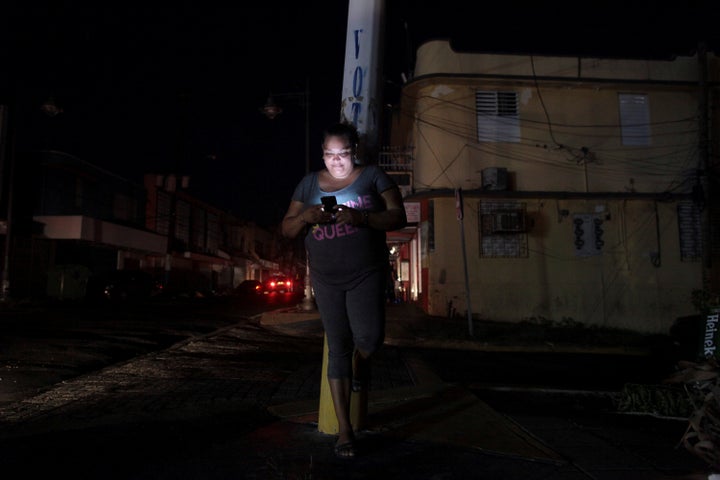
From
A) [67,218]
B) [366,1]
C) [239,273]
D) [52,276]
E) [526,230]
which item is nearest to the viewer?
[366,1]

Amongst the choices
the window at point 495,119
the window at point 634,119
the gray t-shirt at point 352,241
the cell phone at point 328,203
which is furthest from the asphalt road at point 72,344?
the window at point 634,119

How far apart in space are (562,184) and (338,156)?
14485 mm

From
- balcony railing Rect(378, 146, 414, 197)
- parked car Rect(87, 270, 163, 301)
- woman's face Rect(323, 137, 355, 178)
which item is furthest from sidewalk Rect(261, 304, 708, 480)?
parked car Rect(87, 270, 163, 301)

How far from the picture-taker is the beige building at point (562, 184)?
15.7 m

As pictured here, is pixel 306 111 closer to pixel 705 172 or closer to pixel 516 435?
pixel 705 172

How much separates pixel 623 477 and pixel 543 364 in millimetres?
6410

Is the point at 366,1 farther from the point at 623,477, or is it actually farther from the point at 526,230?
the point at 526,230

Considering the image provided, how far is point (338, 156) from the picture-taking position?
3000mm

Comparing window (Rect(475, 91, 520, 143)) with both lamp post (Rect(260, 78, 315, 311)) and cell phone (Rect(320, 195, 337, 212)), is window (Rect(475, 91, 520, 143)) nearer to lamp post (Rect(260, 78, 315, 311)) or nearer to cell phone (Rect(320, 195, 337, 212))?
lamp post (Rect(260, 78, 315, 311))

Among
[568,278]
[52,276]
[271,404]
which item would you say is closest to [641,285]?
[568,278]

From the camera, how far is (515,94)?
53.4 ft

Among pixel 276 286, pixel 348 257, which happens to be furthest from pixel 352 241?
pixel 276 286

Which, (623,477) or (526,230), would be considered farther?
(526,230)

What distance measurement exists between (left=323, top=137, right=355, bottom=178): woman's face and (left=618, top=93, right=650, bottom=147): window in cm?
1573
